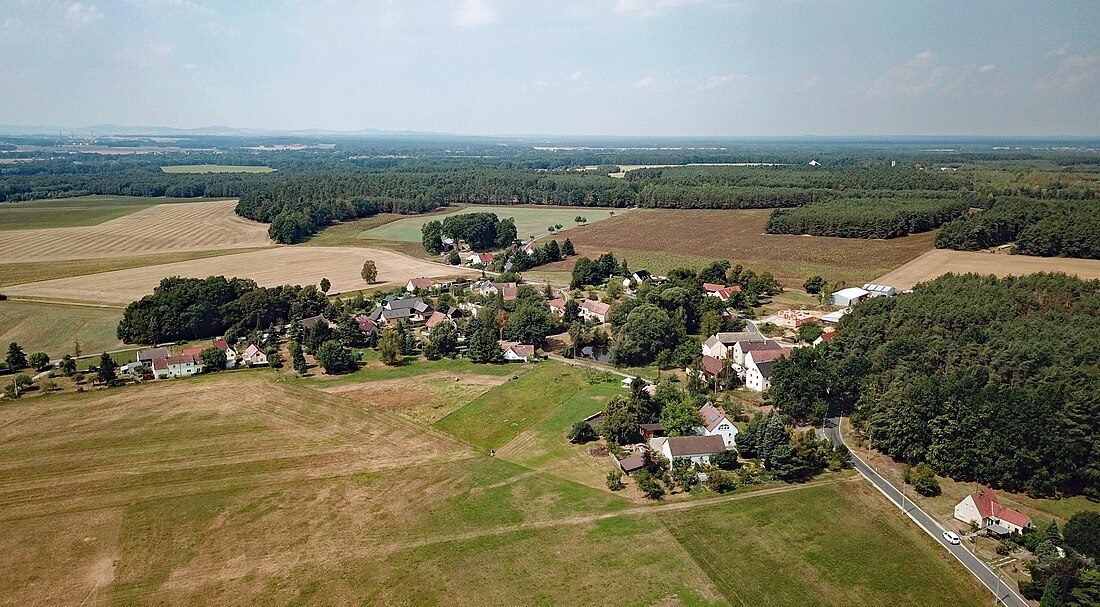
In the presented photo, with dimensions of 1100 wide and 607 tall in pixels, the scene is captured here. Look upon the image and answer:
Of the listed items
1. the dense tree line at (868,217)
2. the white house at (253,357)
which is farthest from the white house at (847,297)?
the white house at (253,357)

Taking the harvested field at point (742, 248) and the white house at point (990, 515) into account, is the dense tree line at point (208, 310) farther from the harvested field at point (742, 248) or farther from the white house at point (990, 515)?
the white house at point (990, 515)

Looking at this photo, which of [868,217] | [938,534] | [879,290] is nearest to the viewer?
[938,534]

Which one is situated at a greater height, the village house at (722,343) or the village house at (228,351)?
the village house at (722,343)

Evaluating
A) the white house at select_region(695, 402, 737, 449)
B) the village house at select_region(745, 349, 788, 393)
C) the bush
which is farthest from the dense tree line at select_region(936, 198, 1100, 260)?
the bush

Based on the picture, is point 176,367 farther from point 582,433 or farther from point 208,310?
point 582,433

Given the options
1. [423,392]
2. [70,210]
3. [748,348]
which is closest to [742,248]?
[748,348]
